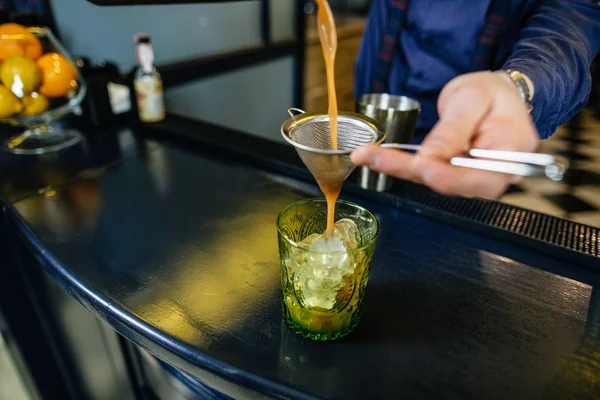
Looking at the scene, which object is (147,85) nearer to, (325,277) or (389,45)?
(389,45)

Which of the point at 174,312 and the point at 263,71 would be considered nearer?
the point at 174,312

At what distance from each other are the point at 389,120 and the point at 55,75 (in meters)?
1.07

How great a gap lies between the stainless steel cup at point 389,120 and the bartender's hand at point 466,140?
1.05 feet

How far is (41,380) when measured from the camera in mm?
1401

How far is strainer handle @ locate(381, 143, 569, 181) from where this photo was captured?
1.51 ft

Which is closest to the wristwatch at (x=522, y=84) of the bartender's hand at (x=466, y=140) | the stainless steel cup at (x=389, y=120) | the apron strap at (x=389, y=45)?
the bartender's hand at (x=466, y=140)

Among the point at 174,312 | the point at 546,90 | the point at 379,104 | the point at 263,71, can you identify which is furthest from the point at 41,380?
the point at 263,71

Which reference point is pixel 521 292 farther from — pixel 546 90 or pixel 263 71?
pixel 263 71

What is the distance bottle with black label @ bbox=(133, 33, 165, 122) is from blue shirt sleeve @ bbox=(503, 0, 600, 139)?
1169 millimetres

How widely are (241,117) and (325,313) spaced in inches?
96.6

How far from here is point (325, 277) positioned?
1.98 feet

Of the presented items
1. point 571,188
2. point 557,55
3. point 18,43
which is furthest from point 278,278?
point 571,188

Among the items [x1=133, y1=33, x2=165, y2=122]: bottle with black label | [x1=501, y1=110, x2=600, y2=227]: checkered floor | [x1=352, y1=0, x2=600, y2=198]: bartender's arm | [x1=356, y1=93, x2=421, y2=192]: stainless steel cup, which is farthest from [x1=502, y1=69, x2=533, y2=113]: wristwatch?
[x1=501, y1=110, x2=600, y2=227]: checkered floor

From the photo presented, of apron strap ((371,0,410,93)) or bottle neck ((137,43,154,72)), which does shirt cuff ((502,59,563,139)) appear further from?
bottle neck ((137,43,154,72))
